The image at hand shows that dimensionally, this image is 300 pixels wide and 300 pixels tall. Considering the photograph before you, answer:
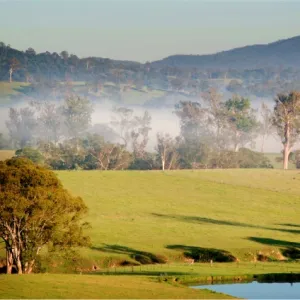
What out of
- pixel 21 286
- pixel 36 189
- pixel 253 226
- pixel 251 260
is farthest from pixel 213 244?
pixel 21 286

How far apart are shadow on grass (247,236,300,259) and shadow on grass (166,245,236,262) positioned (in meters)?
4.67

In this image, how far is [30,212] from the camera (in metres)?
51.8

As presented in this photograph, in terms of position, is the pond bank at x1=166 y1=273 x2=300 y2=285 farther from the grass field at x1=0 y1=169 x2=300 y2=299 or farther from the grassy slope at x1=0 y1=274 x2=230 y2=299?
the grassy slope at x1=0 y1=274 x2=230 y2=299

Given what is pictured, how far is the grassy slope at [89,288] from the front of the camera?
44.1 meters

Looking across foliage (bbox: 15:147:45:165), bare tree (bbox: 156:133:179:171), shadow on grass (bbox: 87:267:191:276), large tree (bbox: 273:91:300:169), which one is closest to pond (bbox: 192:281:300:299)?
shadow on grass (bbox: 87:267:191:276)

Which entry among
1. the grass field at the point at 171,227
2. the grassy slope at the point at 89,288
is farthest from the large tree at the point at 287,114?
the grassy slope at the point at 89,288

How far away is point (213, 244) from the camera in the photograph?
66438 mm

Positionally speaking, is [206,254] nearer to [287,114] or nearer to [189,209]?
[189,209]

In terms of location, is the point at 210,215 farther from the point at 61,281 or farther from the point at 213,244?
the point at 61,281

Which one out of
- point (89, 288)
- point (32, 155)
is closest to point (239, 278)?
point (89, 288)

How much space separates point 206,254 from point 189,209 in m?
24.1

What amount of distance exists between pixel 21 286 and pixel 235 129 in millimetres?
135968

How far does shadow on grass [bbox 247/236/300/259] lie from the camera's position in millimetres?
65812

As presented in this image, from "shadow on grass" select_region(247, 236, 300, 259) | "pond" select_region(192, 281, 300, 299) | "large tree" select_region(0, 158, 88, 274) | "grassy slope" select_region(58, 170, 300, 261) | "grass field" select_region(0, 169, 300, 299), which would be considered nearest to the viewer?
"grass field" select_region(0, 169, 300, 299)
